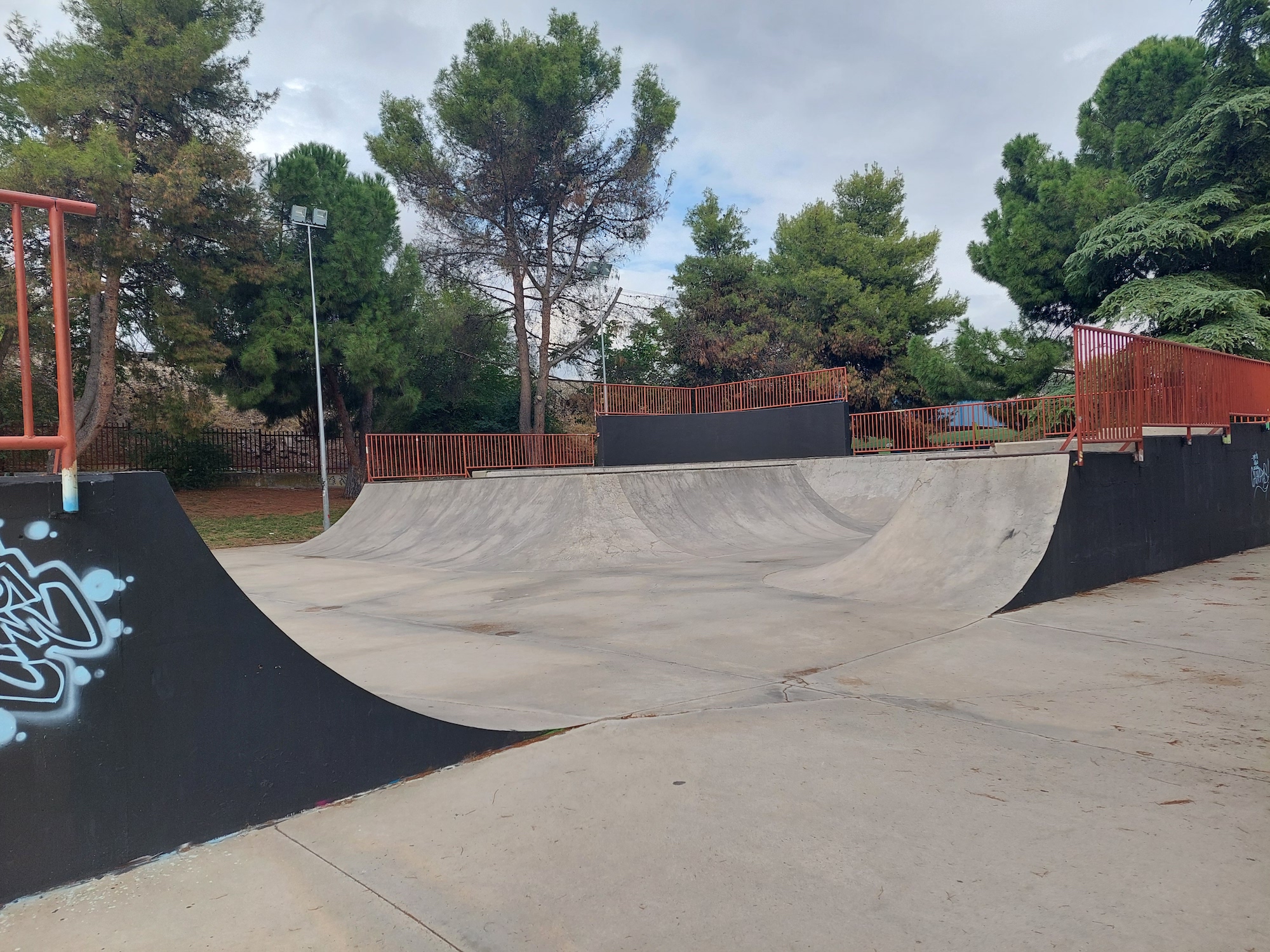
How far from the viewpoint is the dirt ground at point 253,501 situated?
20.5 metres

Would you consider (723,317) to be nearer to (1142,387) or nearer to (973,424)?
(973,424)

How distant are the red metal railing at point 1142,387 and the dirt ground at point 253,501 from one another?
19409mm

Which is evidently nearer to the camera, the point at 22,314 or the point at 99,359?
the point at 22,314

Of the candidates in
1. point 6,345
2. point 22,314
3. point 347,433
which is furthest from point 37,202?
point 347,433

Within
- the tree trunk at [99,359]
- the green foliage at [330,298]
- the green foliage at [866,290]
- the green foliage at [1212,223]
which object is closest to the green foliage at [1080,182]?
the green foliage at [1212,223]

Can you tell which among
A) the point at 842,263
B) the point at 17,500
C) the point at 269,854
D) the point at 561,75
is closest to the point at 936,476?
the point at 269,854

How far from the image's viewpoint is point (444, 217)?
80.2 feet

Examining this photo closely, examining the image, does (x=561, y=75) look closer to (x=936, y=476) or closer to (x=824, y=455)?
(x=824, y=455)

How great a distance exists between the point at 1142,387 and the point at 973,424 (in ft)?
23.2

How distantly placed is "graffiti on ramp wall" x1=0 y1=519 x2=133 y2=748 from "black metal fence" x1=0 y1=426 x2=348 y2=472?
69.2ft

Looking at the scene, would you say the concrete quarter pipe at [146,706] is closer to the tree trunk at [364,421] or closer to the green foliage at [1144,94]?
the tree trunk at [364,421]

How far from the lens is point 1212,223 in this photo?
63.5ft

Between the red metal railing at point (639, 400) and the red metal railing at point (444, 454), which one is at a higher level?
the red metal railing at point (639, 400)

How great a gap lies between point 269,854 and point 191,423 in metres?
20.4
